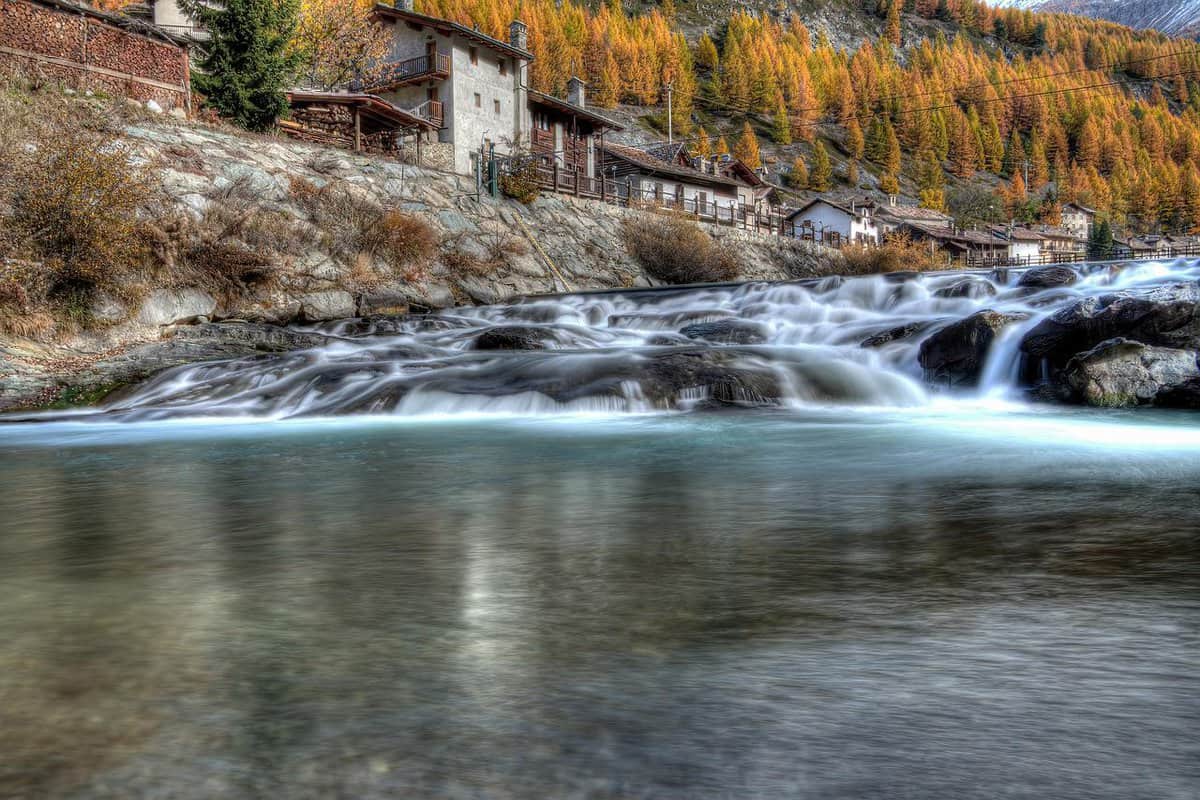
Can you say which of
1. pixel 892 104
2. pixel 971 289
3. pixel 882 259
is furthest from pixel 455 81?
pixel 892 104

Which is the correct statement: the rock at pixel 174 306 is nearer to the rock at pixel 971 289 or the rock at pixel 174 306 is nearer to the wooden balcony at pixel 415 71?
the rock at pixel 971 289

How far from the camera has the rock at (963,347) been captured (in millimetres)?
12180

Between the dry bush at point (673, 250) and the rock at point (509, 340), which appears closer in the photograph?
the rock at point (509, 340)

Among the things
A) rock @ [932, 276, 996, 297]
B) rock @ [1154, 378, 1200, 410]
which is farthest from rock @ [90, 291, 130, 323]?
rock @ [1154, 378, 1200, 410]

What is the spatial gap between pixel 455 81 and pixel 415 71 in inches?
95.7

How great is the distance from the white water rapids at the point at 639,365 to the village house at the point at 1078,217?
393ft

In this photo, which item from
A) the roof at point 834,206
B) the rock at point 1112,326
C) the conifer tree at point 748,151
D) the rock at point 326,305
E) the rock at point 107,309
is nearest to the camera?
the rock at point 1112,326

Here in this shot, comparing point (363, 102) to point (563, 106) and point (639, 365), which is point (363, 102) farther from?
point (639, 365)

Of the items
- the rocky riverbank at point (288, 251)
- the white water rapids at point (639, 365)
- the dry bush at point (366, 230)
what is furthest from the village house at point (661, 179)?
the white water rapids at point (639, 365)

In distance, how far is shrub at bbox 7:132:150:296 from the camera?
14734 mm

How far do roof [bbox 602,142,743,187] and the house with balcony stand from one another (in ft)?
28.4

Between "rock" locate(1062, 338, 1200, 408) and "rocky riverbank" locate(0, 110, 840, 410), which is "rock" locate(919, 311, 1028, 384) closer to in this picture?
"rock" locate(1062, 338, 1200, 408)

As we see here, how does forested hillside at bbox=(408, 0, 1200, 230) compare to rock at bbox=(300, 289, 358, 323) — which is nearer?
rock at bbox=(300, 289, 358, 323)

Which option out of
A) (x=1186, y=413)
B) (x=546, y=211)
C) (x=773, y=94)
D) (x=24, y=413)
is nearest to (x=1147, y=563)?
(x=1186, y=413)
